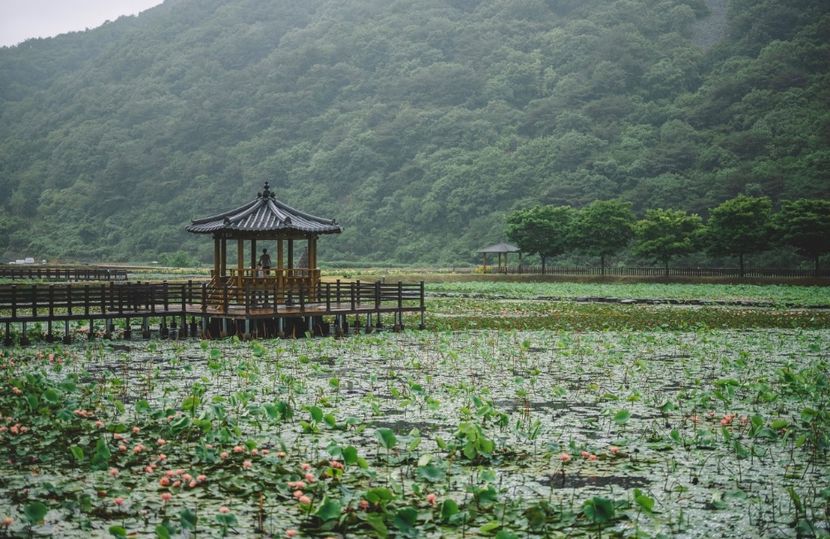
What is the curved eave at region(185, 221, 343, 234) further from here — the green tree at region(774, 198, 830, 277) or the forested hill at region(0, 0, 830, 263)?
the forested hill at region(0, 0, 830, 263)

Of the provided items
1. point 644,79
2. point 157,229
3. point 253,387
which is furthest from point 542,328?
point 644,79

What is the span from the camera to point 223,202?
104 meters

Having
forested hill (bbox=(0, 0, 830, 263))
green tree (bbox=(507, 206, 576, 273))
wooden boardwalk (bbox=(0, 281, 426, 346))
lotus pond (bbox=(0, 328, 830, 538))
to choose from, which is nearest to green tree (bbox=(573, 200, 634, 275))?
green tree (bbox=(507, 206, 576, 273))

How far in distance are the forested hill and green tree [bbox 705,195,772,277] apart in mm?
21248

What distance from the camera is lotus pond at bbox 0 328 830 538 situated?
5945 millimetres

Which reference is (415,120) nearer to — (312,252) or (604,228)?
(604,228)

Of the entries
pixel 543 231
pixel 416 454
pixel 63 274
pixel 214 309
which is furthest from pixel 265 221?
pixel 543 231

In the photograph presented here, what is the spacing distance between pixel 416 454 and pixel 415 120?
108 metres

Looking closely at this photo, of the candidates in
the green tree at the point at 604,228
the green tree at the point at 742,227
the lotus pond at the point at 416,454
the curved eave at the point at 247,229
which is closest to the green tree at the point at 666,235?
the green tree at the point at 604,228

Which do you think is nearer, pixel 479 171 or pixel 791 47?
pixel 479 171

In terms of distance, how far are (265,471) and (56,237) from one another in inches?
3986

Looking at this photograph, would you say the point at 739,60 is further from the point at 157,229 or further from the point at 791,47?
the point at 157,229

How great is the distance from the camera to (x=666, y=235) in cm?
5756

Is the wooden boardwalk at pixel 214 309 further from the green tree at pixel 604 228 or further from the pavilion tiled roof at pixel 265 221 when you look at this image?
the green tree at pixel 604 228
